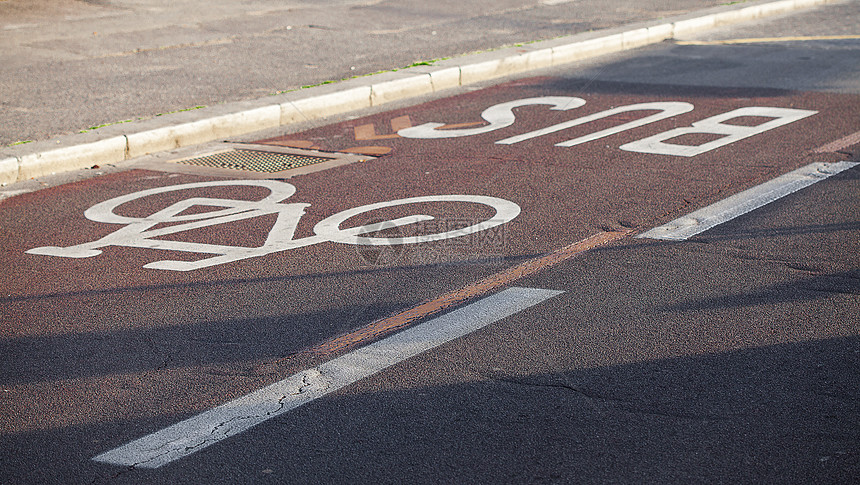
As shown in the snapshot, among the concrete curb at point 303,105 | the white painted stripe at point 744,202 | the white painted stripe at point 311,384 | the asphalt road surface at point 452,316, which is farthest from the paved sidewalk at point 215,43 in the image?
the white painted stripe at point 744,202

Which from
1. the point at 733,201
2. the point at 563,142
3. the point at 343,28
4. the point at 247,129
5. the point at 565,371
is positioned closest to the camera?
the point at 565,371

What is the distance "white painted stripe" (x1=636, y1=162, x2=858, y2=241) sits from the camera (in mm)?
5930

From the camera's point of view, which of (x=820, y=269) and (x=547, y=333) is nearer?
(x=547, y=333)

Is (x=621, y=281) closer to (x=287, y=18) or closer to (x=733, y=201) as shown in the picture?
(x=733, y=201)

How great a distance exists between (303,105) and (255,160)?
6.35 feet

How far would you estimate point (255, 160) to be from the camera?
856 centimetres

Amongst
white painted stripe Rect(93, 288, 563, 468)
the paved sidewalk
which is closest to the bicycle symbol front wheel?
white painted stripe Rect(93, 288, 563, 468)

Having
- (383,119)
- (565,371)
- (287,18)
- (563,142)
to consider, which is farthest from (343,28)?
(565,371)

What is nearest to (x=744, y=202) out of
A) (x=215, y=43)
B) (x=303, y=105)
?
(x=303, y=105)

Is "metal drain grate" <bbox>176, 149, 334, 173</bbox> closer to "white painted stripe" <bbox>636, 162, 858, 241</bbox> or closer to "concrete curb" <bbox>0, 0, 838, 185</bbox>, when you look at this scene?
"concrete curb" <bbox>0, 0, 838, 185</bbox>

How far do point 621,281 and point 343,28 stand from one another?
1129cm

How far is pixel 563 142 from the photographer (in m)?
8.59

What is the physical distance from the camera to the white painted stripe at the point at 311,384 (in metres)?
3.54

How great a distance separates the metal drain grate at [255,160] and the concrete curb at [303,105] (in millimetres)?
635
